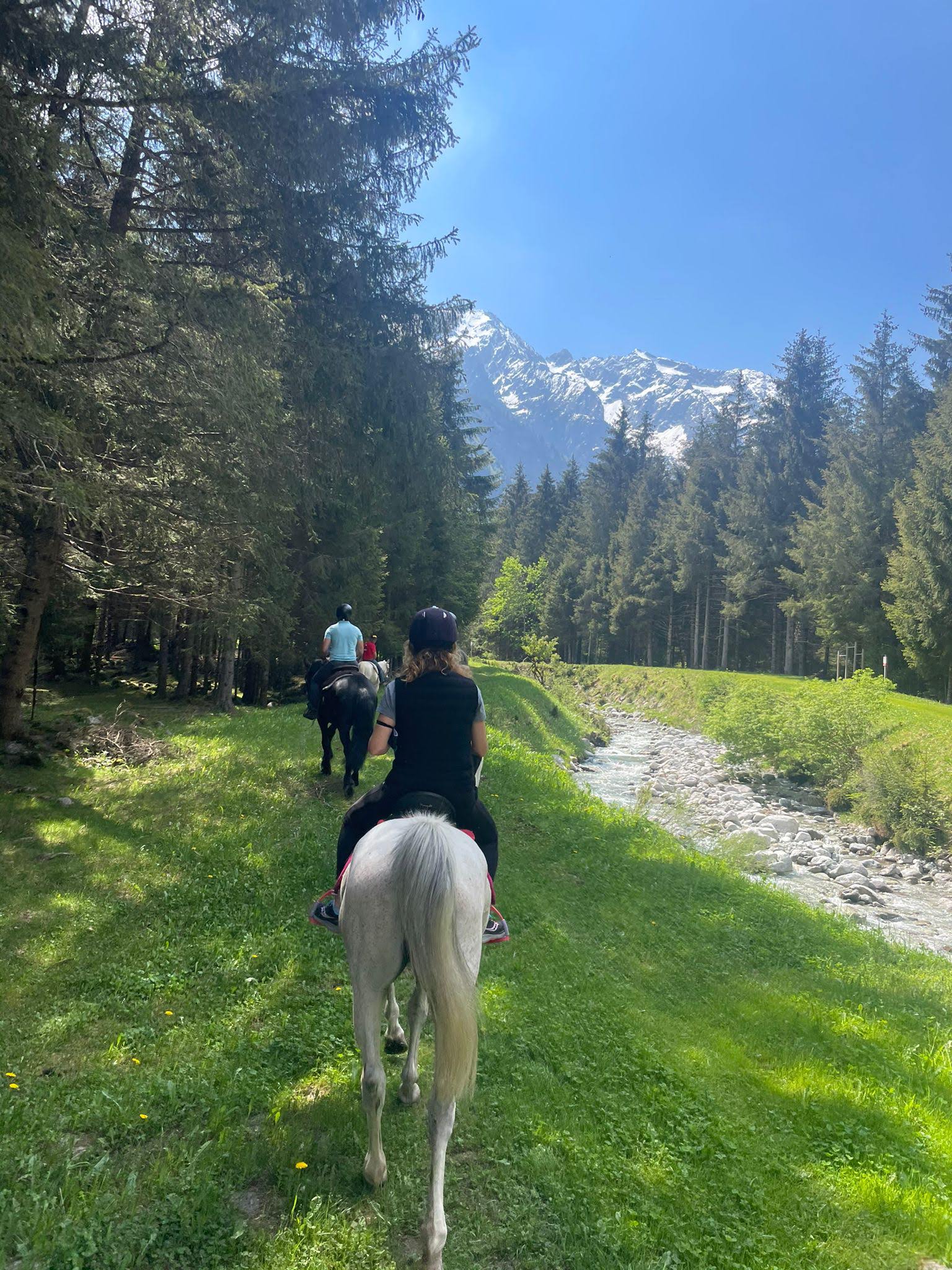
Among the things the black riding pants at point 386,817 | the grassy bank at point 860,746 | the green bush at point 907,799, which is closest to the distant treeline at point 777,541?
the grassy bank at point 860,746

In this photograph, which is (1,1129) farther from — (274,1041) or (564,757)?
(564,757)

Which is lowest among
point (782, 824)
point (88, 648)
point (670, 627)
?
point (782, 824)

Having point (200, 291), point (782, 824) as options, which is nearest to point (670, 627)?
point (782, 824)

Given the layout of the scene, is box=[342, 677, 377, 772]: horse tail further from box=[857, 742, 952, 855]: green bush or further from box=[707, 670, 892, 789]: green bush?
box=[707, 670, 892, 789]: green bush

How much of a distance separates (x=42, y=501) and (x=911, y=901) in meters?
13.8

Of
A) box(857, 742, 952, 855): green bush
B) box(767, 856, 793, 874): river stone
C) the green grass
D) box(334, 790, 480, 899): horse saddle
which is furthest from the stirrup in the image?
box(857, 742, 952, 855): green bush

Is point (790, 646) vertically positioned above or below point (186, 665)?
above

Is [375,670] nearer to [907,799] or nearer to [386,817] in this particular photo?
[386,817]

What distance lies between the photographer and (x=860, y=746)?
1794 cm

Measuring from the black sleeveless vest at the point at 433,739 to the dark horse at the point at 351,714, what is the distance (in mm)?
4309

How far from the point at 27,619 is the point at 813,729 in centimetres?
1889

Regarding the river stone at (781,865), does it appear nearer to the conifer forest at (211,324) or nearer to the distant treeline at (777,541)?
the conifer forest at (211,324)

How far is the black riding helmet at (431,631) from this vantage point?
390 centimetres

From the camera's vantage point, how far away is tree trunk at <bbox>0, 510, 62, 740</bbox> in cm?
936
